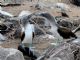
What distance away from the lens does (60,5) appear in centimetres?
1076

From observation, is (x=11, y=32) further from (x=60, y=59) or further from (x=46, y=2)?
(x=46, y=2)

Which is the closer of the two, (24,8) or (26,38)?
(26,38)

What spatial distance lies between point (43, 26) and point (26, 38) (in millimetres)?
1119

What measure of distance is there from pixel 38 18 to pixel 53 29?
52cm

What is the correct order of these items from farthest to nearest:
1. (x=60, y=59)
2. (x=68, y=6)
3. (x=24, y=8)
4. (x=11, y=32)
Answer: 1. (x=68, y=6)
2. (x=24, y=8)
3. (x=11, y=32)
4. (x=60, y=59)

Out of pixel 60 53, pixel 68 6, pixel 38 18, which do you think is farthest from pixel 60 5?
pixel 60 53

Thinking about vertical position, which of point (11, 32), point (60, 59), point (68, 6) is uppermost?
point (60, 59)

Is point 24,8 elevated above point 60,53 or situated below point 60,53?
below

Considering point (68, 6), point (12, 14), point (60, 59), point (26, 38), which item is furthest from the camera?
point (68, 6)

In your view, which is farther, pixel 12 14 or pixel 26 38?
pixel 12 14

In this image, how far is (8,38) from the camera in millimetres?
6961

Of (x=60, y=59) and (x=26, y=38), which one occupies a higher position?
(x=60, y=59)

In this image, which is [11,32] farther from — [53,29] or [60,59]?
[60,59]

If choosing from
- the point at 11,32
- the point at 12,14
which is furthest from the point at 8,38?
the point at 12,14
